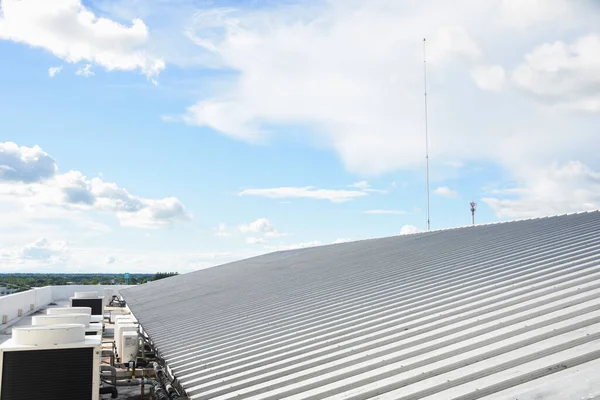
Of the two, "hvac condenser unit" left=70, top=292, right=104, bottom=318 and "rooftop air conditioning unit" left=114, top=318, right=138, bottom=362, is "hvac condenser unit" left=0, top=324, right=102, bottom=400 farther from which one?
"hvac condenser unit" left=70, top=292, right=104, bottom=318

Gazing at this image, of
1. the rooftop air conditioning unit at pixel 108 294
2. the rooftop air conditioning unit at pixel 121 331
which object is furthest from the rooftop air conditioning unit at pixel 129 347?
the rooftop air conditioning unit at pixel 108 294

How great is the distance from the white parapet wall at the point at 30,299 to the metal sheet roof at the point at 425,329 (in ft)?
67.3

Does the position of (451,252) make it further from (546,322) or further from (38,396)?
(38,396)

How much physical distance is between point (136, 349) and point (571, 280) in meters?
14.7

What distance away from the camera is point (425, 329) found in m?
7.09

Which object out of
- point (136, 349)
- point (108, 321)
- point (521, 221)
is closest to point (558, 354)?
point (521, 221)

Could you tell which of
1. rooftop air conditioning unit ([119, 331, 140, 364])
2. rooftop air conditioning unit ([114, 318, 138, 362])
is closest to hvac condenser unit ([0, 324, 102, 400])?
rooftop air conditioning unit ([119, 331, 140, 364])

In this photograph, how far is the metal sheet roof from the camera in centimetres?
500

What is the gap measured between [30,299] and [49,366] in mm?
30315

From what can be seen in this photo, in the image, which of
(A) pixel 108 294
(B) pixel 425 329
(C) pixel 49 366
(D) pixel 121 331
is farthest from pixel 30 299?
(B) pixel 425 329

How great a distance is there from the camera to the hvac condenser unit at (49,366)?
1031 centimetres

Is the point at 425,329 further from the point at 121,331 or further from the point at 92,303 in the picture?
the point at 92,303

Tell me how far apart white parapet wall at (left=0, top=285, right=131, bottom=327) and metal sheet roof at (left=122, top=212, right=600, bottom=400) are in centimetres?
2052

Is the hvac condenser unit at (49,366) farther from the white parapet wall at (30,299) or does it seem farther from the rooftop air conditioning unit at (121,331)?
the white parapet wall at (30,299)
